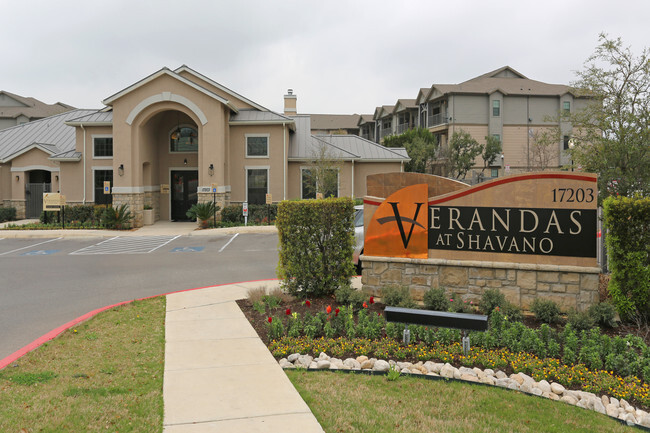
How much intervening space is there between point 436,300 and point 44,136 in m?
34.5

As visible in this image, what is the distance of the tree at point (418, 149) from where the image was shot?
42.7 m

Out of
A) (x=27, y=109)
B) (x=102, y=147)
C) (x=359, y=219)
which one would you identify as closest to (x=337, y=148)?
(x=102, y=147)

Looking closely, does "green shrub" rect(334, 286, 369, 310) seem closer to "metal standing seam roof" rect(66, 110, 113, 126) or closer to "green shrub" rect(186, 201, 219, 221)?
"green shrub" rect(186, 201, 219, 221)

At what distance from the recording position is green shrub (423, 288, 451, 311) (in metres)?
8.17

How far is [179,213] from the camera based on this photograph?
30109mm

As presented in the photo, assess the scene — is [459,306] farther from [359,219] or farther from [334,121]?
[334,121]

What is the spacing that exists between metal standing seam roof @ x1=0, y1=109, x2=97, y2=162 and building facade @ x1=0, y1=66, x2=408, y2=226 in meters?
0.20

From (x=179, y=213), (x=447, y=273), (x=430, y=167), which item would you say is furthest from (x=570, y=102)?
(x=447, y=273)

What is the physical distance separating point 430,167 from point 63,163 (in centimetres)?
2879

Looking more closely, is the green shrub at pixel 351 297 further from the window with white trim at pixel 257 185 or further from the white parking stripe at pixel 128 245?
the window with white trim at pixel 257 185

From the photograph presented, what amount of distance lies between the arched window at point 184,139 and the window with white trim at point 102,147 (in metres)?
3.26

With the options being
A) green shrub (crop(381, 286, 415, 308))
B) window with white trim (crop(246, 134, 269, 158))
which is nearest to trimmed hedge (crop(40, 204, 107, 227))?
window with white trim (crop(246, 134, 269, 158))

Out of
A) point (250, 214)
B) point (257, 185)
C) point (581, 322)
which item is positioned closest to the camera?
point (581, 322)

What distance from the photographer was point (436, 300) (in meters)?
8.21
